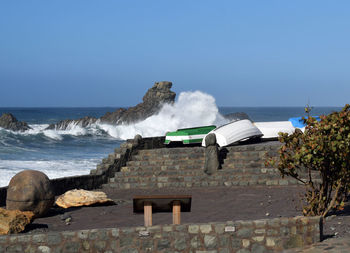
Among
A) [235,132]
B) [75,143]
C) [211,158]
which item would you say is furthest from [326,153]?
[75,143]

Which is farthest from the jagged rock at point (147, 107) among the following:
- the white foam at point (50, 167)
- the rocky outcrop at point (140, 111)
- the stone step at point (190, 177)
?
the stone step at point (190, 177)

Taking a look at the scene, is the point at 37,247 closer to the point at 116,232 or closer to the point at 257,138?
the point at 116,232

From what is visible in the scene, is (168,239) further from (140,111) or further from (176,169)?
(140,111)

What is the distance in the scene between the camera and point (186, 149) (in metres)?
19.6

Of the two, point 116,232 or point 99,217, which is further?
point 99,217

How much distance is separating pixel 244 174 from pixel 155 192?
2.95m

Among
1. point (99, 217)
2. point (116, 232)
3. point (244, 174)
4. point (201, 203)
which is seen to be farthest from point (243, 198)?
point (116, 232)

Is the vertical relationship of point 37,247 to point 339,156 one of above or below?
below

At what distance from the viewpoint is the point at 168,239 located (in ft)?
29.5

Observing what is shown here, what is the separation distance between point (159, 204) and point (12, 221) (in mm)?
3339

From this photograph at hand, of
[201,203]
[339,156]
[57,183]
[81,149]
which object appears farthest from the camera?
[81,149]

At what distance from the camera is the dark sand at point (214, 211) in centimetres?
1188

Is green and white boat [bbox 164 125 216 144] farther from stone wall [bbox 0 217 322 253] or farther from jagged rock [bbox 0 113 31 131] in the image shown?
jagged rock [bbox 0 113 31 131]

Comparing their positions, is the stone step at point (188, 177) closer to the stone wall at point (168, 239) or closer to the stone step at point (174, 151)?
the stone step at point (174, 151)
